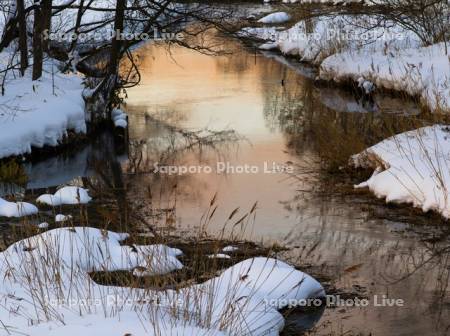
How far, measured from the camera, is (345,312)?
20.5ft

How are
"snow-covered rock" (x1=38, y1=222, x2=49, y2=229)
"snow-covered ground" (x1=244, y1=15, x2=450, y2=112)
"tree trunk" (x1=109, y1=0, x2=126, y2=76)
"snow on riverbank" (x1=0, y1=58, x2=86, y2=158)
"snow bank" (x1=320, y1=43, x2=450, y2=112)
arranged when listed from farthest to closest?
"tree trunk" (x1=109, y1=0, x2=126, y2=76)
"snow-covered ground" (x1=244, y1=15, x2=450, y2=112)
"snow bank" (x1=320, y1=43, x2=450, y2=112)
"snow on riverbank" (x1=0, y1=58, x2=86, y2=158)
"snow-covered rock" (x1=38, y1=222, x2=49, y2=229)

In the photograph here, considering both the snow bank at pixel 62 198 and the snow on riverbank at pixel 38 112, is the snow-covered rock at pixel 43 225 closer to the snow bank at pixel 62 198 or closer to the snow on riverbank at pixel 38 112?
the snow bank at pixel 62 198


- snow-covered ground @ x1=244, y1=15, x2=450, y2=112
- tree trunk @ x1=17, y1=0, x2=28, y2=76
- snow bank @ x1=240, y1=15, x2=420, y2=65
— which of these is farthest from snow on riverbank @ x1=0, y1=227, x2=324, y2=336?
snow bank @ x1=240, y1=15, x2=420, y2=65

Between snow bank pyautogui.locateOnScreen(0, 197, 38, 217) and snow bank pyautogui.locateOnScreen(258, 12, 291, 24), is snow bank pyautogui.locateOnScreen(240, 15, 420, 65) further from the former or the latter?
snow bank pyautogui.locateOnScreen(0, 197, 38, 217)

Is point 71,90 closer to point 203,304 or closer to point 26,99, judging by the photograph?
point 26,99

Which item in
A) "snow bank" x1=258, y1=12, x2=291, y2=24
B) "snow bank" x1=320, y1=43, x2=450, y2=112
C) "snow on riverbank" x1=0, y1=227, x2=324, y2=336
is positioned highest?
"snow bank" x1=258, y1=12, x2=291, y2=24

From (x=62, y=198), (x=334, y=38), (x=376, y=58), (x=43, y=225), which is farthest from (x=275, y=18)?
(x=43, y=225)

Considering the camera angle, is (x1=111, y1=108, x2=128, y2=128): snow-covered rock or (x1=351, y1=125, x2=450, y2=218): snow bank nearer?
(x1=351, y1=125, x2=450, y2=218): snow bank

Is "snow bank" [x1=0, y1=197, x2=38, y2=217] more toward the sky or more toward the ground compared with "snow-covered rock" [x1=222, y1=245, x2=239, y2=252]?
more toward the sky

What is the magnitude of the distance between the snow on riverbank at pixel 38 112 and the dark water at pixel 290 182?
1.48ft

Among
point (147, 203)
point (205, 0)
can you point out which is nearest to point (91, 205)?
point (147, 203)

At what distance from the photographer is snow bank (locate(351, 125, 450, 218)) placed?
28.7ft

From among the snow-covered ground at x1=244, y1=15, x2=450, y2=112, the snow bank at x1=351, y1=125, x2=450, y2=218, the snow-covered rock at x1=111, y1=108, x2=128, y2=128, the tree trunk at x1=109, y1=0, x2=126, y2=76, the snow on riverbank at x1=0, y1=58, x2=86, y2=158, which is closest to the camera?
the snow bank at x1=351, y1=125, x2=450, y2=218

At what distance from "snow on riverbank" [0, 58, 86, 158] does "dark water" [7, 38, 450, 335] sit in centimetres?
45
